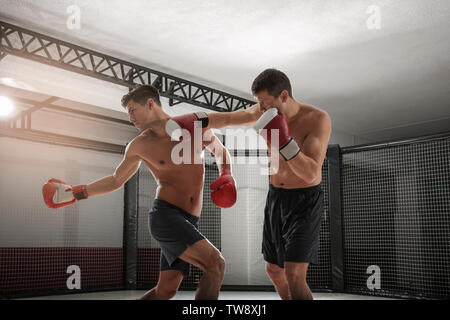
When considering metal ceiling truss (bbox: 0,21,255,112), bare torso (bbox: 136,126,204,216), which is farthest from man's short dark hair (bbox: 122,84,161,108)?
metal ceiling truss (bbox: 0,21,255,112)

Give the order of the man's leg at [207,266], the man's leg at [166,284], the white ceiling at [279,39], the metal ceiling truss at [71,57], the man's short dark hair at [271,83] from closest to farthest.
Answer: the man's leg at [207,266] → the man's short dark hair at [271,83] → the man's leg at [166,284] → the white ceiling at [279,39] → the metal ceiling truss at [71,57]

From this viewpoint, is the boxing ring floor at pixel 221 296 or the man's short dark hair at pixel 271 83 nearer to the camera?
the man's short dark hair at pixel 271 83

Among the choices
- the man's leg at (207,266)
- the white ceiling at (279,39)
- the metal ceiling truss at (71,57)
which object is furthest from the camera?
the metal ceiling truss at (71,57)

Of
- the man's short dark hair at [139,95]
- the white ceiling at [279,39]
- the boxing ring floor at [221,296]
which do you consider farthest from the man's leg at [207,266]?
the boxing ring floor at [221,296]

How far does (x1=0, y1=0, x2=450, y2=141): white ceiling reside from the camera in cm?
418

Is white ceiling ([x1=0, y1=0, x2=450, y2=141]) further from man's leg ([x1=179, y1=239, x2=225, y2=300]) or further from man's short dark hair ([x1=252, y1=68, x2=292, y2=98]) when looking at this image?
man's leg ([x1=179, y1=239, x2=225, y2=300])

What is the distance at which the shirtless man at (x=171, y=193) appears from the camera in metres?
A: 2.17

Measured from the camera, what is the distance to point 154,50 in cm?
511

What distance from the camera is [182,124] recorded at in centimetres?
236

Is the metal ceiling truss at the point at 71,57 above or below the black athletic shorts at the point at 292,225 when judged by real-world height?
above

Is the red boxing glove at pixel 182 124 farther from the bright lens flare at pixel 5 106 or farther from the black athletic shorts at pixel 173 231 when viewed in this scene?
the bright lens flare at pixel 5 106

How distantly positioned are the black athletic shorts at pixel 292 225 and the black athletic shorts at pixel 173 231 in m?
0.41
